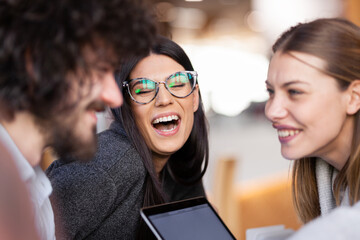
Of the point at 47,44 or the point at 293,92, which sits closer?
the point at 47,44

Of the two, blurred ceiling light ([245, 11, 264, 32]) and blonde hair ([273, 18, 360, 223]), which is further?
blurred ceiling light ([245, 11, 264, 32])

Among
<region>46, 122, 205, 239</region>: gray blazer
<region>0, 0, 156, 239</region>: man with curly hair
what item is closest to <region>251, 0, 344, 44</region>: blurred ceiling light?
<region>46, 122, 205, 239</region>: gray blazer

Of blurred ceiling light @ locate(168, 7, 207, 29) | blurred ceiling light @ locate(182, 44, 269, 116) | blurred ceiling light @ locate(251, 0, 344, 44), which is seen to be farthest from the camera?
blurred ceiling light @ locate(182, 44, 269, 116)

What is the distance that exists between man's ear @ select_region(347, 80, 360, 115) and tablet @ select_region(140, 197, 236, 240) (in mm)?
470

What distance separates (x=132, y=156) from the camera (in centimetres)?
130

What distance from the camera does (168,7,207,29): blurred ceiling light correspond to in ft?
25.1

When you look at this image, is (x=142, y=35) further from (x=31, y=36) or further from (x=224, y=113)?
(x=224, y=113)

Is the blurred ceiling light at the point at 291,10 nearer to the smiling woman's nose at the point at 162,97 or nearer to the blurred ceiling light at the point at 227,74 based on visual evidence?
the smiling woman's nose at the point at 162,97

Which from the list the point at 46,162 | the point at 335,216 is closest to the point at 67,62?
the point at 335,216

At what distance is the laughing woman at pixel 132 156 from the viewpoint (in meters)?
1.17

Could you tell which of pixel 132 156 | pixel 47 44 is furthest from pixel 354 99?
pixel 47 44

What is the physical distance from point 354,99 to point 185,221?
1.86 feet

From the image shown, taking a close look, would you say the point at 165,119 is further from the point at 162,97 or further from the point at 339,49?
the point at 339,49

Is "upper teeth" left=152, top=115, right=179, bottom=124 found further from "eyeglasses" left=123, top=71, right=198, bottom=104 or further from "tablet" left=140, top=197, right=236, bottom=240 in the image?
"tablet" left=140, top=197, right=236, bottom=240
